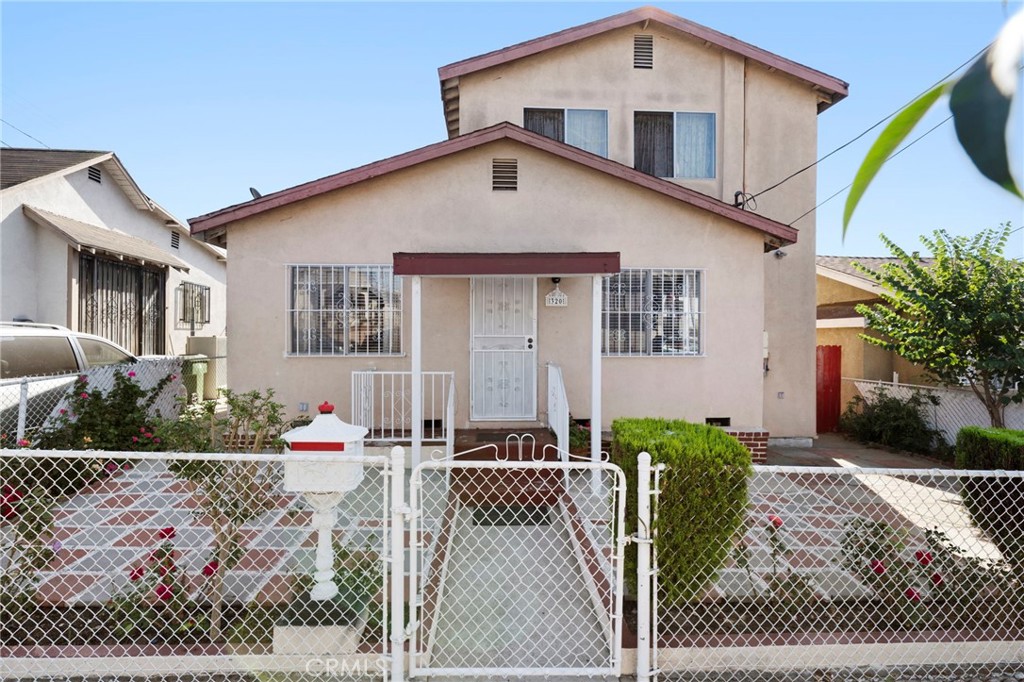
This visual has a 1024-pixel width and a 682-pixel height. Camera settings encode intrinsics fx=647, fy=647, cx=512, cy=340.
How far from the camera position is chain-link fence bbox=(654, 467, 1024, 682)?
3.97 metres

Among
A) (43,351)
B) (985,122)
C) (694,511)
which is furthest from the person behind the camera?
(43,351)

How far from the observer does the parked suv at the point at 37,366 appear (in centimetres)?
761

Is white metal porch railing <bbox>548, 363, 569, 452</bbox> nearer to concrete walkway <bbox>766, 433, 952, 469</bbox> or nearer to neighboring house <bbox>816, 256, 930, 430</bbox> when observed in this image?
concrete walkway <bbox>766, 433, 952, 469</bbox>

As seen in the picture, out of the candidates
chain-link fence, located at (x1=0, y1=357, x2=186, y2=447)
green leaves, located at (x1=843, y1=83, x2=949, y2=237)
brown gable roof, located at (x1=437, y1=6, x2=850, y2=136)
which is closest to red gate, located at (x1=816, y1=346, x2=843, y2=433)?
brown gable roof, located at (x1=437, y1=6, x2=850, y2=136)

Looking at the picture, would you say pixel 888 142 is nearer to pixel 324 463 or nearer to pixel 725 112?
pixel 324 463

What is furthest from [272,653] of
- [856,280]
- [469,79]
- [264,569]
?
[856,280]

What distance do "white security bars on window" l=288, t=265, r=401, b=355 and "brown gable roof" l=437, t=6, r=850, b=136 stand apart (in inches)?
172

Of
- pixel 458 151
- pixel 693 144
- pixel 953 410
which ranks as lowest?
pixel 953 410

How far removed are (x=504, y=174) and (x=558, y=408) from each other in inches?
141

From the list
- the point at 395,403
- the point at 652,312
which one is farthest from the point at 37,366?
the point at 652,312

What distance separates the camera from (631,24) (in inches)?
449

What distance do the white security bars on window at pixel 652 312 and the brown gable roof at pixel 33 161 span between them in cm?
1146

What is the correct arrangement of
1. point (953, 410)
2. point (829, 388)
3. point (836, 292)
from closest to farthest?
point (953, 410) < point (829, 388) < point (836, 292)

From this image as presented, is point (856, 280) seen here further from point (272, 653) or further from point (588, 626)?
point (272, 653)
